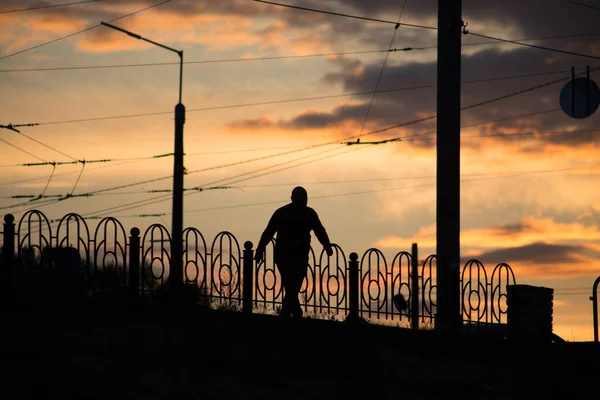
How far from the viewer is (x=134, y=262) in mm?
18891

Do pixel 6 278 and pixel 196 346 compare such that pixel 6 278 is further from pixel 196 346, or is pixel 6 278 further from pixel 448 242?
pixel 448 242

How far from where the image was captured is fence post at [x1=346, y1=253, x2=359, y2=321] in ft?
63.9

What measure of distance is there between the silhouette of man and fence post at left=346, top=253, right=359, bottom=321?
108cm

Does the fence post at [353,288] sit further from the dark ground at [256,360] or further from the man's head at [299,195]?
the man's head at [299,195]

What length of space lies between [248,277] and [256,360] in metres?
4.95

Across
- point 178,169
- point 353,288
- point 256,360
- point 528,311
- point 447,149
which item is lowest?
point 256,360

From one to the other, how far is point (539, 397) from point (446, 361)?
184 cm

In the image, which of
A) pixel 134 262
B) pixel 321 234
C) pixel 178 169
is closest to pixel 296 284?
pixel 321 234

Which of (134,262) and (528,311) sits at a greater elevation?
(134,262)

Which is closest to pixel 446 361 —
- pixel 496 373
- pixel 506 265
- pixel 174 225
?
pixel 496 373

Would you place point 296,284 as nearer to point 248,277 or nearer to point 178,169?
point 248,277

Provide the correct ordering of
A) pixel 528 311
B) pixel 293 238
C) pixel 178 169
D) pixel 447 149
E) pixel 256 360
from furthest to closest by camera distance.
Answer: pixel 178 169
pixel 447 149
pixel 528 311
pixel 293 238
pixel 256 360

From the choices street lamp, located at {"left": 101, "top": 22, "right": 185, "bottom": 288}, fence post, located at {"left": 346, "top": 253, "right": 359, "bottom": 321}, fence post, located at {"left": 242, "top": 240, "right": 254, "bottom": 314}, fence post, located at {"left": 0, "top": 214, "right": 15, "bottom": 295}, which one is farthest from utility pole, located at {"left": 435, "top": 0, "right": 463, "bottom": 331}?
fence post, located at {"left": 0, "top": 214, "right": 15, "bottom": 295}

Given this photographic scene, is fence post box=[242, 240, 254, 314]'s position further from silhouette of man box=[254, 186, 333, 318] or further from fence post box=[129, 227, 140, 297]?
fence post box=[129, 227, 140, 297]
